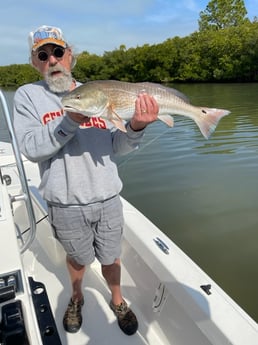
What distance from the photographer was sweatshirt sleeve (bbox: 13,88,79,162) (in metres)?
1.87

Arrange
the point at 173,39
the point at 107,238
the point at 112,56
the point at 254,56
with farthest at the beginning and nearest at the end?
the point at 112,56
the point at 173,39
the point at 254,56
the point at 107,238

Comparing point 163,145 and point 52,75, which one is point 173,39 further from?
point 52,75

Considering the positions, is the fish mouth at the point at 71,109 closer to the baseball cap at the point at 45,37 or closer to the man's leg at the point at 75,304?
the baseball cap at the point at 45,37

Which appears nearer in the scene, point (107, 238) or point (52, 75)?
point (52, 75)

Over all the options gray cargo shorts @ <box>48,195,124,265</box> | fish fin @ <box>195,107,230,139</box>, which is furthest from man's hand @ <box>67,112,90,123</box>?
fish fin @ <box>195,107,230,139</box>

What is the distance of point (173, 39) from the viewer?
51562mm

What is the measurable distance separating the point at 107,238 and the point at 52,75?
3.61 feet

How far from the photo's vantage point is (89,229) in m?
2.21

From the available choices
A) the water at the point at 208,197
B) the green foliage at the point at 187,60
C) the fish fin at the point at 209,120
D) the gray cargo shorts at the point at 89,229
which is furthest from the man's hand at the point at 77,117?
the green foliage at the point at 187,60

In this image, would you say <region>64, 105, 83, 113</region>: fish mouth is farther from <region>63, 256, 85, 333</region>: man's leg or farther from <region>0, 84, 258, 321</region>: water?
<region>0, 84, 258, 321</region>: water

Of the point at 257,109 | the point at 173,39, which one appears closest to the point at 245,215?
the point at 257,109

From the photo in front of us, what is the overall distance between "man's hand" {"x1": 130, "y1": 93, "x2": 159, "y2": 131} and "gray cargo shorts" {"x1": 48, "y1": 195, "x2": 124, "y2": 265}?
0.59 metres

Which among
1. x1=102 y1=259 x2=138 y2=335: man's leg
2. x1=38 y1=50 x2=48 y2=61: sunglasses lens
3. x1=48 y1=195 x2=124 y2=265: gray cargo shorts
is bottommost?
x1=102 y1=259 x2=138 y2=335: man's leg

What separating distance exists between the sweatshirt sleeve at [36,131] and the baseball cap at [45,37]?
0.29 meters
